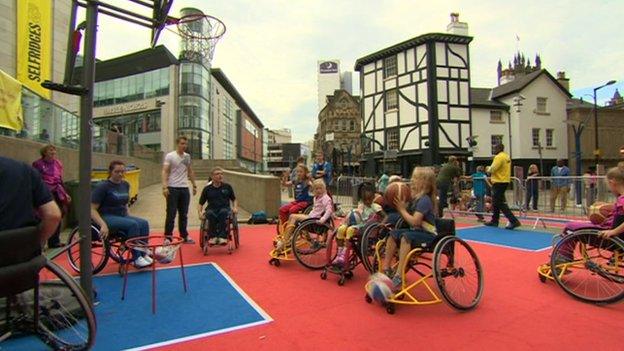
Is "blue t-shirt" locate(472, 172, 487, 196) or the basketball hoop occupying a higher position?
the basketball hoop

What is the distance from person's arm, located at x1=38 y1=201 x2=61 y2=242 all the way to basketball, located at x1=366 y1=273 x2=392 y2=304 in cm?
275

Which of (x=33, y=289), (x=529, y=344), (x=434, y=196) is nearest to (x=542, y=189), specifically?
(x=434, y=196)

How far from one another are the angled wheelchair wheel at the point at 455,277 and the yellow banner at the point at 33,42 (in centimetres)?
1462

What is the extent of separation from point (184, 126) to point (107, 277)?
1571 inches

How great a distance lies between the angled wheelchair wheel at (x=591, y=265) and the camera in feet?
13.5

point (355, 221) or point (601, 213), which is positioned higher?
point (601, 213)

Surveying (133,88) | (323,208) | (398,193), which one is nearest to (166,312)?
(323,208)

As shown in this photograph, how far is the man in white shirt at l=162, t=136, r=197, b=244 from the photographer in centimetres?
717

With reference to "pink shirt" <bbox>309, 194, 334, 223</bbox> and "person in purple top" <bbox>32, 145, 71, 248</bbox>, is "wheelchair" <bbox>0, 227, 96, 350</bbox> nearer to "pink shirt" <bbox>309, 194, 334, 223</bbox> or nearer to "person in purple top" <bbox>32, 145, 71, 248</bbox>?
"pink shirt" <bbox>309, 194, 334, 223</bbox>

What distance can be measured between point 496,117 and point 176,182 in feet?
93.0

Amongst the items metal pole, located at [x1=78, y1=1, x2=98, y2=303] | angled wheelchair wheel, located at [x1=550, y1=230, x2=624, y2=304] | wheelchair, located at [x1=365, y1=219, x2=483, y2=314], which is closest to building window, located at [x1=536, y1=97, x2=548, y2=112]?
angled wheelchair wheel, located at [x1=550, y1=230, x2=624, y2=304]

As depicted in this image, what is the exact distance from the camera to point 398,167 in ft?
97.9

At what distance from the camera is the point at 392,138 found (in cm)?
2984

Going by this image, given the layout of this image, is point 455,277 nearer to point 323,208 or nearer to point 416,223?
point 416,223
